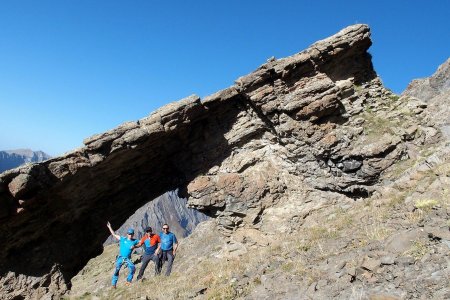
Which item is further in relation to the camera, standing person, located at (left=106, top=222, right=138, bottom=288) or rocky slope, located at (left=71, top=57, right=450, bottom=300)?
standing person, located at (left=106, top=222, right=138, bottom=288)

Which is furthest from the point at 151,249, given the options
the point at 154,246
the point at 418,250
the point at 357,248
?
A: the point at 418,250

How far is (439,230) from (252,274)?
17.3ft

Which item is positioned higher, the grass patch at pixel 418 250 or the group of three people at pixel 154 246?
the group of three people at pixel 154 246

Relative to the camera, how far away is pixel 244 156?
19219 mm

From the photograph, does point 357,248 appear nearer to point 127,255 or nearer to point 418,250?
point 418,250

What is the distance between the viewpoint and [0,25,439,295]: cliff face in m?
Result: 16.5

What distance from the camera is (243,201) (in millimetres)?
18516

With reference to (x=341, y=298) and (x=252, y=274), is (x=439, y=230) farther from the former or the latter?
(x=252, y=274)

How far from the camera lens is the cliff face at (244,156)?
16531mm

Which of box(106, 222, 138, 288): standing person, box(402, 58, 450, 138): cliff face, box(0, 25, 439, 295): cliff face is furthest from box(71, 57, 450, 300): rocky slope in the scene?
box(402, 58, 450, 138): cliff face

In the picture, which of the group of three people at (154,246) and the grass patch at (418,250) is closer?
the grass patch at (418,250)

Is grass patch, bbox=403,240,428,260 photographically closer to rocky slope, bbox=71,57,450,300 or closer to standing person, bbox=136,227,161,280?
rocky slope, bbox=71,57,450,300

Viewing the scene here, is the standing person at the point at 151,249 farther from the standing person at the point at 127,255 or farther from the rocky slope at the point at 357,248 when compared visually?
the rocky slope at the point at 357,248

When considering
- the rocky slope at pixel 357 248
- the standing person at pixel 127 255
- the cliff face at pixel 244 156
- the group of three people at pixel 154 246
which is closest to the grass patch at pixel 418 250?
the rocky slope at pixel 357 248
